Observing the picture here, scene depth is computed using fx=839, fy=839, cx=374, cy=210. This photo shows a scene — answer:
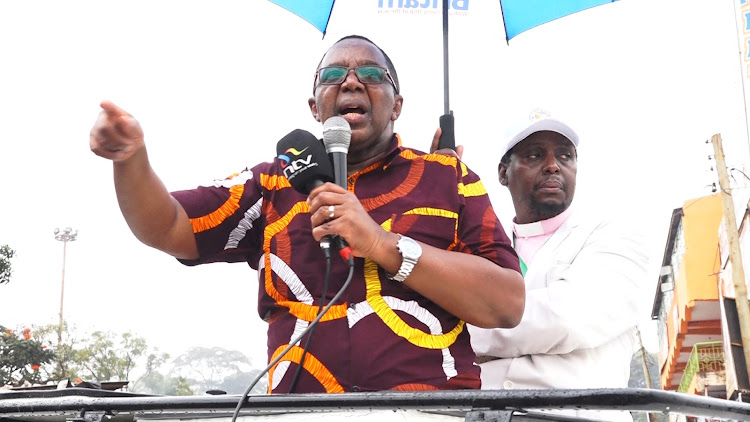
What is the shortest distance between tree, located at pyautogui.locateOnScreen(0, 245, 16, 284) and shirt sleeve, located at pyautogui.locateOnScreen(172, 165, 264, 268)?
26642 millimetres

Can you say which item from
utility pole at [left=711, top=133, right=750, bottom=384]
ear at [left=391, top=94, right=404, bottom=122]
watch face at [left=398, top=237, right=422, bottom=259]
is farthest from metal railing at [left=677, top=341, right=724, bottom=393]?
watch face at [left=398, top=237, right=422, bottom=259]

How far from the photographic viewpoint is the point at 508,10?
16.3 ft

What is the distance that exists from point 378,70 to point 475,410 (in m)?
1.38

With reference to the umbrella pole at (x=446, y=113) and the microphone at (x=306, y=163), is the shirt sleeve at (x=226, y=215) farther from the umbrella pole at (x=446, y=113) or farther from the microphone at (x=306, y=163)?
the umbrella pole at (x=446, y=113)

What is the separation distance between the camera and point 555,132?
4.02 meters

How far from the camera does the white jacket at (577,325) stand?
3189 mm

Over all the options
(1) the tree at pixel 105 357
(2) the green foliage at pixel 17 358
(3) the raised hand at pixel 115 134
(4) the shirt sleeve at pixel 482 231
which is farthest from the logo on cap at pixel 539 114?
(1) the tree at pixel 105 357

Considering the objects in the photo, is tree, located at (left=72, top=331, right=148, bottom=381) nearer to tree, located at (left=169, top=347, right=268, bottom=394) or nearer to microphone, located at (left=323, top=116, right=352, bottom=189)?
tree, located at (left=169, top=347, right=268, bottom=394)

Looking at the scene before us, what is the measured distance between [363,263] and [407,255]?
0.70 feet

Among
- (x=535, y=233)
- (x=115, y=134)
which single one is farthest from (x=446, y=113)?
(x=115, y=134)

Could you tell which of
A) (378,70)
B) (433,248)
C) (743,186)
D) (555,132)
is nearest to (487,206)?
(433,248)

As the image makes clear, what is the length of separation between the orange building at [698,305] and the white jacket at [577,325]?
92.3ft

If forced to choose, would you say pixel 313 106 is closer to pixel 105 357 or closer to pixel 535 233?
pixel 535 233

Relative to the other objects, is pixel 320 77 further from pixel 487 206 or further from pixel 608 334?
pixel 608 334
